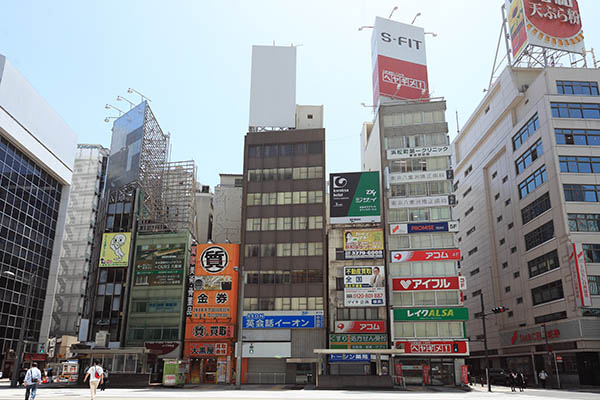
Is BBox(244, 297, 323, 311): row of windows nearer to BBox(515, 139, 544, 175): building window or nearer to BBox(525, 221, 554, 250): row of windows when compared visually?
BBox(525, 221, 554, 250): row of windows

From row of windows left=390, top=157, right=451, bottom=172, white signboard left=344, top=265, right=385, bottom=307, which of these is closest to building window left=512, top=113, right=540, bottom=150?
row of windows left=390, top=157, right=451, bottom=172

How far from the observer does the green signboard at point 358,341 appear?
5944 centimetres

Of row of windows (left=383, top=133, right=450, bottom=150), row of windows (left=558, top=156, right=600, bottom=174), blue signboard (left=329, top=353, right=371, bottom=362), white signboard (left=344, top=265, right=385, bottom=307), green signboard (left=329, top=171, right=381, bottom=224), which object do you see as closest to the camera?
blue signboard (left=329, top=353, right=371, bottom=362)

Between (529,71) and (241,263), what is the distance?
159 feet

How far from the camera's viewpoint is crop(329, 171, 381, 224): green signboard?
6519 cm

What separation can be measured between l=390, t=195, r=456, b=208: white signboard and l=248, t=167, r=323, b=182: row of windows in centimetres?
1032

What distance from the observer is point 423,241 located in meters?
63.9

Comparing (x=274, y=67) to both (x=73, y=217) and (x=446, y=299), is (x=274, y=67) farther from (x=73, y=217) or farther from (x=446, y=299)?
(x=73, y=217)

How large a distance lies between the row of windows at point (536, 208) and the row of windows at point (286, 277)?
94.3 ft

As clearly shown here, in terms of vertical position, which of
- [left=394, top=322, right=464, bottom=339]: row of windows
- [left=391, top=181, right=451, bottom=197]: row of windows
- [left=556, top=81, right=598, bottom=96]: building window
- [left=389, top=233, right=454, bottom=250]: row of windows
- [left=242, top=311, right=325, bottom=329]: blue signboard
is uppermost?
[left=556, top=81, right=598, bottom=96]: building window

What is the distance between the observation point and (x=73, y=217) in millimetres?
103188

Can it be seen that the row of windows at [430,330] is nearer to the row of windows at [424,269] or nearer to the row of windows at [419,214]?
the row of windows at [424,269]

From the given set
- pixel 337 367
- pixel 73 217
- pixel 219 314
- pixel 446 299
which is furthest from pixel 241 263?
pixel 73 217

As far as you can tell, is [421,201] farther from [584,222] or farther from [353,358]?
[353,358]
